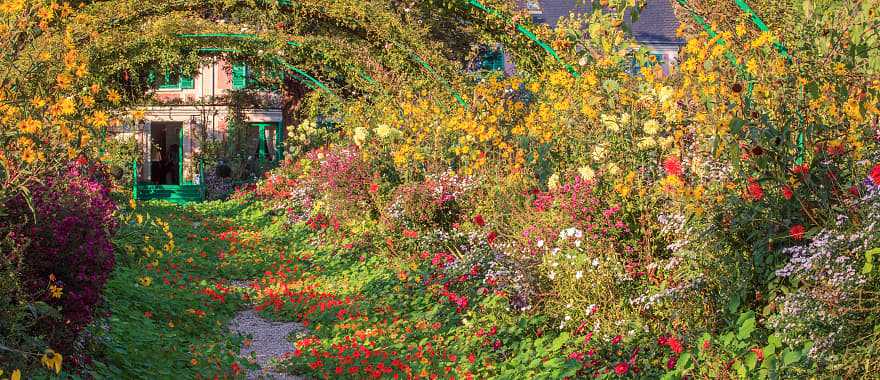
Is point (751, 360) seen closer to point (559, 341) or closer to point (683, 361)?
point (683, 361)

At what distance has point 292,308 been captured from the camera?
765cm

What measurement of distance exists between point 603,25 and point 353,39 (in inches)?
274

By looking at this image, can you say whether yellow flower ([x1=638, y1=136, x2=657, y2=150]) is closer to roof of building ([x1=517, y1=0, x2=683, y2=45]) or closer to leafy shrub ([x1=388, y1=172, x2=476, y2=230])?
leafy shrub ([x1=388, y1=172, x2=476, y2=230])

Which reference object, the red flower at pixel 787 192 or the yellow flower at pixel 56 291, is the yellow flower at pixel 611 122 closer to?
the red flower at pixel 787 192

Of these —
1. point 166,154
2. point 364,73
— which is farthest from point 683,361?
point 166,154

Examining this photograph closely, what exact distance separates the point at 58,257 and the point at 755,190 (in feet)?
11.7

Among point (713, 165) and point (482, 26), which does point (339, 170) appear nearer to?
point (482, 26)

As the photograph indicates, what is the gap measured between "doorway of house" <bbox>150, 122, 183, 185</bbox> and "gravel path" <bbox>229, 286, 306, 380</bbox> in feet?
56.2

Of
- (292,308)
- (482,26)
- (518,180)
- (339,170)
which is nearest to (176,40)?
(339,170)

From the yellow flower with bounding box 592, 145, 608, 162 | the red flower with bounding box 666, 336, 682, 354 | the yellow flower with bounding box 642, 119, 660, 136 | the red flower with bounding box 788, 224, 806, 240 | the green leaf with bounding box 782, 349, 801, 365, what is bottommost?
the red flower with bounding box 666, 336, 682, 354

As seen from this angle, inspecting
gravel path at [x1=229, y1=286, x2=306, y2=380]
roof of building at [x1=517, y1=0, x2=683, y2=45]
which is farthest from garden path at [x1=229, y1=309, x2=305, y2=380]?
roof of building at [x1=517, y1=0, x2=683, y2=45]

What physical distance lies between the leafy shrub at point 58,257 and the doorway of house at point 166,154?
1966 centimetres

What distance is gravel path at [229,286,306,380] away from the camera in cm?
Result: 589

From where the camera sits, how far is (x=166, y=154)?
2417cm
